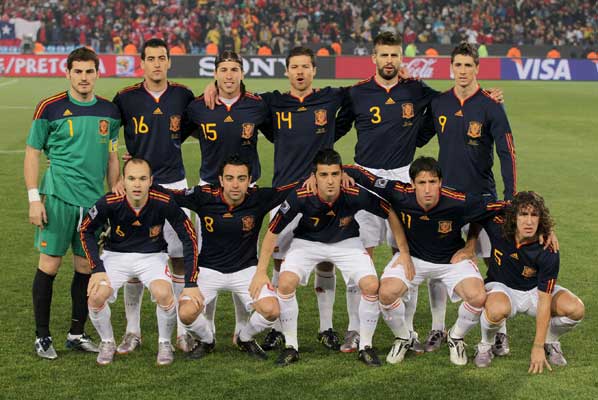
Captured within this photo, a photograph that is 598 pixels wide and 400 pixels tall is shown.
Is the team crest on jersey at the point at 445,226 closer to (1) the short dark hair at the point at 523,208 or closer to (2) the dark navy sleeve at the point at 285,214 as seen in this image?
(1) the short dark hair at the point at 523,208

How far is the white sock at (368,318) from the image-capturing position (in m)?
6.48

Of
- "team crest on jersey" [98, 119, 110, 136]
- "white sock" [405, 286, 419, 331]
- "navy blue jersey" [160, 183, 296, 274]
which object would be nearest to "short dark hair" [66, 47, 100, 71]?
"team crest on jersey" [98, 119, 110, 136]

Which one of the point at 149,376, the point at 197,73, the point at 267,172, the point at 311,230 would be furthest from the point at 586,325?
the point at 197,73

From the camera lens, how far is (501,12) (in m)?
40.1

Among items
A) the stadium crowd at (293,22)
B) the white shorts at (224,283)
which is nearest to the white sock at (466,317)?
the white shorts at (224,283)

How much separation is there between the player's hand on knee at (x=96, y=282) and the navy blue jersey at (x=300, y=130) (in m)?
1.57

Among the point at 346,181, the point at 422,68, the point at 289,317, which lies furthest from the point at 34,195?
the point at 422,68

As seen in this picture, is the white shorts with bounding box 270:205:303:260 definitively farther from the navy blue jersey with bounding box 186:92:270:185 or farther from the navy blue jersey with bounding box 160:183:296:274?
the navy blue jersey with bounding box 186:92:270:185

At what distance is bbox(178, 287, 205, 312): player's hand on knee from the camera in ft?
20.8

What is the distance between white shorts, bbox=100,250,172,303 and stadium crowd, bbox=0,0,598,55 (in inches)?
1223

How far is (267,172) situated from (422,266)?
26.9ft

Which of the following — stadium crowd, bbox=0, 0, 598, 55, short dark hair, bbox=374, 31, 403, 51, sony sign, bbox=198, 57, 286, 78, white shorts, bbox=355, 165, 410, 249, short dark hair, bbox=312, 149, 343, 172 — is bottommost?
white shorts, bbox=355, 165, 410, 249

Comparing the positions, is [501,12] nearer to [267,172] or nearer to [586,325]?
[267,172]

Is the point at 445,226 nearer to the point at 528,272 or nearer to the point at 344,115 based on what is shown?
the point at 528,272
